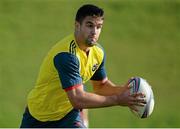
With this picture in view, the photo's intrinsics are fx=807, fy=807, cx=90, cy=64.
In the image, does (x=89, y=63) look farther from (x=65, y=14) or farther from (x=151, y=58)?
(x=65, y=14)

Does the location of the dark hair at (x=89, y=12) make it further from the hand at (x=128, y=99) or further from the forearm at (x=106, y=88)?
the forearm at (x=106, y=88)

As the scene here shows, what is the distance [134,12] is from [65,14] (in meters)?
1.54

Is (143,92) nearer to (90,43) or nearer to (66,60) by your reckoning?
(90,43)

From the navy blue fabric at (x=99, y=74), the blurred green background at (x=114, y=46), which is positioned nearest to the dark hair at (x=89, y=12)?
the navy blue fabric at (x=99, y=74)

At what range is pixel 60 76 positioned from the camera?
758 cm

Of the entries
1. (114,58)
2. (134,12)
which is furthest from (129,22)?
(114,58)

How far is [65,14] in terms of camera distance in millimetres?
16938

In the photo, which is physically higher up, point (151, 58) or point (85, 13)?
point (85, 13)

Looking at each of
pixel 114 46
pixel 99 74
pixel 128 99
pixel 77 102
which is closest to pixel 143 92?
pixel 128 99

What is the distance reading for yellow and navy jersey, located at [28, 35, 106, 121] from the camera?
24.7ft

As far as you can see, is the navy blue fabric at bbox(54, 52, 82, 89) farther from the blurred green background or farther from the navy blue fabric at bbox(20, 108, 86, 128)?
the blurred green background

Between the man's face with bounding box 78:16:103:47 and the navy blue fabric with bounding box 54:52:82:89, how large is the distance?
0.70ft

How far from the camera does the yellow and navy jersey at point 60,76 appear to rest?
7.54 metres

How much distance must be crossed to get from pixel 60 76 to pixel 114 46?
8462 millimetres
